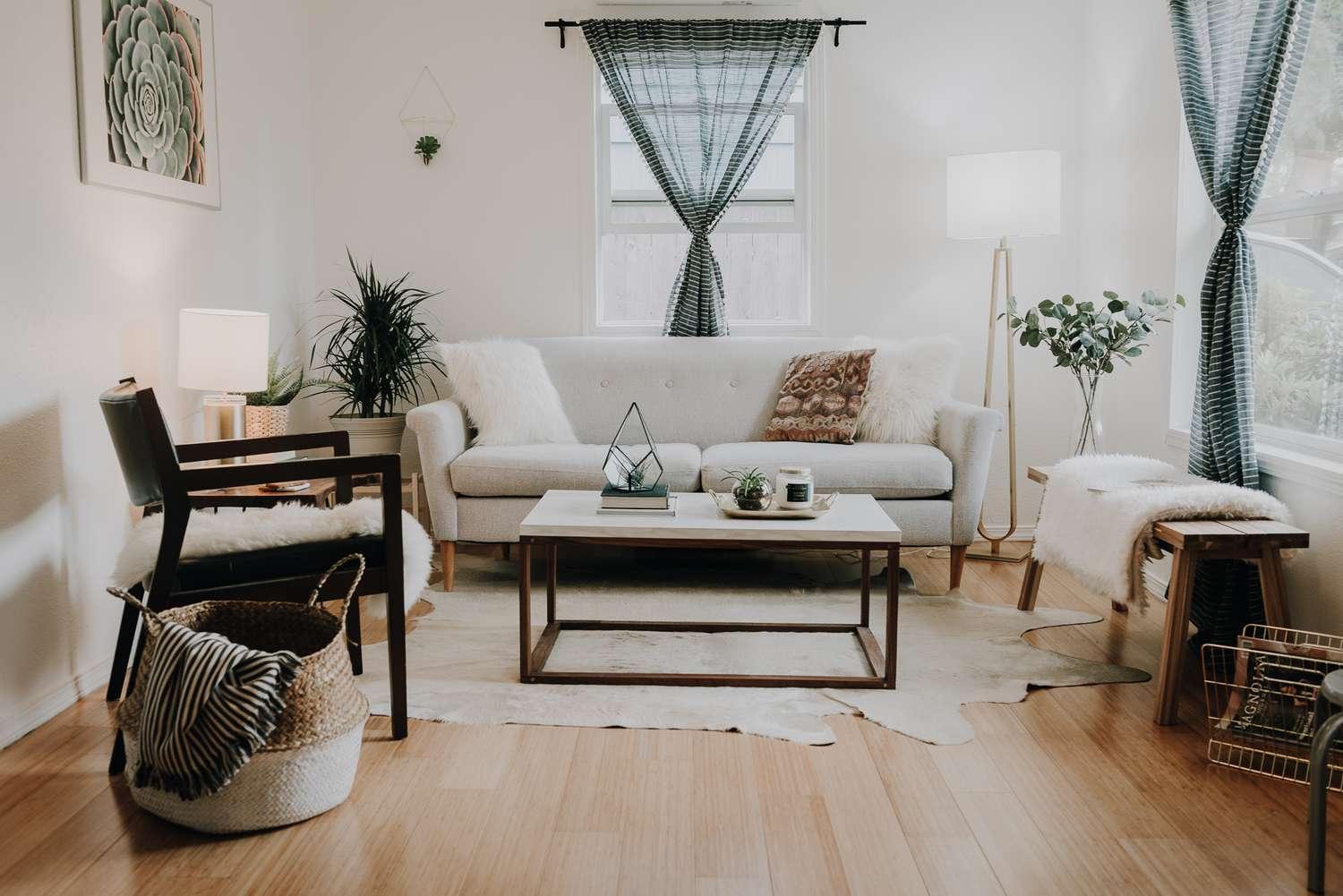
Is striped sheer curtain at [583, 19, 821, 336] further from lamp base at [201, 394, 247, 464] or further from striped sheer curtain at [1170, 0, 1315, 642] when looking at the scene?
lamp base at [201, 394, 247, 464]

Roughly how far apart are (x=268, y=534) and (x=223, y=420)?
963mm

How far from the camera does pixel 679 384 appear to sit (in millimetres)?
4539

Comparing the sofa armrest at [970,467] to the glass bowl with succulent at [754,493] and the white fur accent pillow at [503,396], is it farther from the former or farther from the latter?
the white fur accent pillow at [503,396]

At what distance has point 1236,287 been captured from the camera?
123 inches

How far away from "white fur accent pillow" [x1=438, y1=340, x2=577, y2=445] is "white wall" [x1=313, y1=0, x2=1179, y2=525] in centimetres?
57

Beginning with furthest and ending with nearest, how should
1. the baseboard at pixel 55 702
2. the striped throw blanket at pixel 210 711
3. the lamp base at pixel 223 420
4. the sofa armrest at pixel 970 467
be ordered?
the sofa armrest at pixel 970 467, the lamp base at pixel 223 420, the baseboard at pixel 55 702, the striped throw blanket at pixel 210 711

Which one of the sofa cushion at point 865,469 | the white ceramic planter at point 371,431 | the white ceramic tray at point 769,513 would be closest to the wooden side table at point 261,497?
the sofa cushion at point 865,469

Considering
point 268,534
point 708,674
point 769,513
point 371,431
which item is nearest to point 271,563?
point 268,534

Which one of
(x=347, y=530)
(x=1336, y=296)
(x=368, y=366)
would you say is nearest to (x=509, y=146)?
(x=368, y=366)

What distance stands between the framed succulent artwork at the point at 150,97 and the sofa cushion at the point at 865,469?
1.30 metres

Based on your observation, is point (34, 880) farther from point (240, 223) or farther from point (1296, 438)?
point (1296, 438)

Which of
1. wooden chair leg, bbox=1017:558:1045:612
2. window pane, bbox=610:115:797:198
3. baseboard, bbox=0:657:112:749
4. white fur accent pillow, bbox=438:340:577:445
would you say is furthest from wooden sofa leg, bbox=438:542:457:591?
wooden chair leg, bbox=1017:558:1045:612

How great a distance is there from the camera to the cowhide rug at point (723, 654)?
270 centimetres

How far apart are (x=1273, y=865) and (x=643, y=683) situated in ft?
4.88
